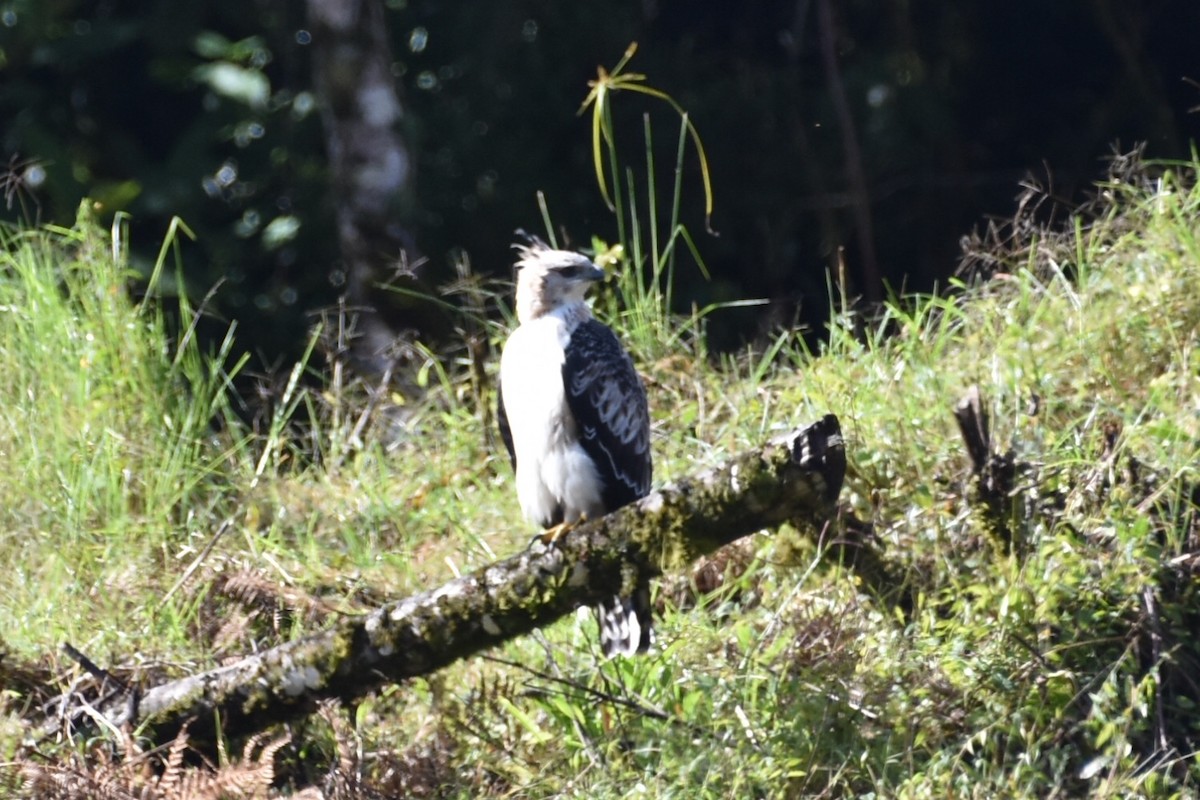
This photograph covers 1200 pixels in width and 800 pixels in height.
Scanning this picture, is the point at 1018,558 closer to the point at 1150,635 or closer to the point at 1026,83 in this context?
the point at 1150,635

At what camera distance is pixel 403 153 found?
766 centimetres

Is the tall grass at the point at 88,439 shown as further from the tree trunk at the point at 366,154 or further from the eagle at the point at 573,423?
the tree trunk at the point at 366,154

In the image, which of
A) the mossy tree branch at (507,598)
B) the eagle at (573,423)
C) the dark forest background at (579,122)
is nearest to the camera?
the mossy tree branch at (507,598)

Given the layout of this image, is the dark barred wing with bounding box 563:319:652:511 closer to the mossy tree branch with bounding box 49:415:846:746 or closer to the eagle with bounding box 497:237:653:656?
the eagle with bounding box 497:237:653:656

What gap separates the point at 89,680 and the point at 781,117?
574 centimetres

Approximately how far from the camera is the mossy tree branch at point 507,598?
3.55 metres

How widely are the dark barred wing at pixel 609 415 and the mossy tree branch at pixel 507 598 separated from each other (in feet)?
2.85

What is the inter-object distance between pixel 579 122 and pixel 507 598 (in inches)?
216

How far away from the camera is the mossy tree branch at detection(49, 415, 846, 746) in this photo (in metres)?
3.55

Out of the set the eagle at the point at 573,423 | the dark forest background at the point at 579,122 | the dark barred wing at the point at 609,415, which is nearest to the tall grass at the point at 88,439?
the eagle at the point at 573,423

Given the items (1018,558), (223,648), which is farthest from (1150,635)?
(223,648)

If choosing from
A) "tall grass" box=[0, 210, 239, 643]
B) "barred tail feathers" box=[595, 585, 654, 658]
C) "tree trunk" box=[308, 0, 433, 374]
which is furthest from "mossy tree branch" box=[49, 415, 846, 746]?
"tree trunk" box=[308, 0, 433, 374]

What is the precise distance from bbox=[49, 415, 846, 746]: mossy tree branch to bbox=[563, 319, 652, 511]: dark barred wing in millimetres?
868

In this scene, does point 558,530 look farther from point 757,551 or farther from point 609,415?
point 757,551
